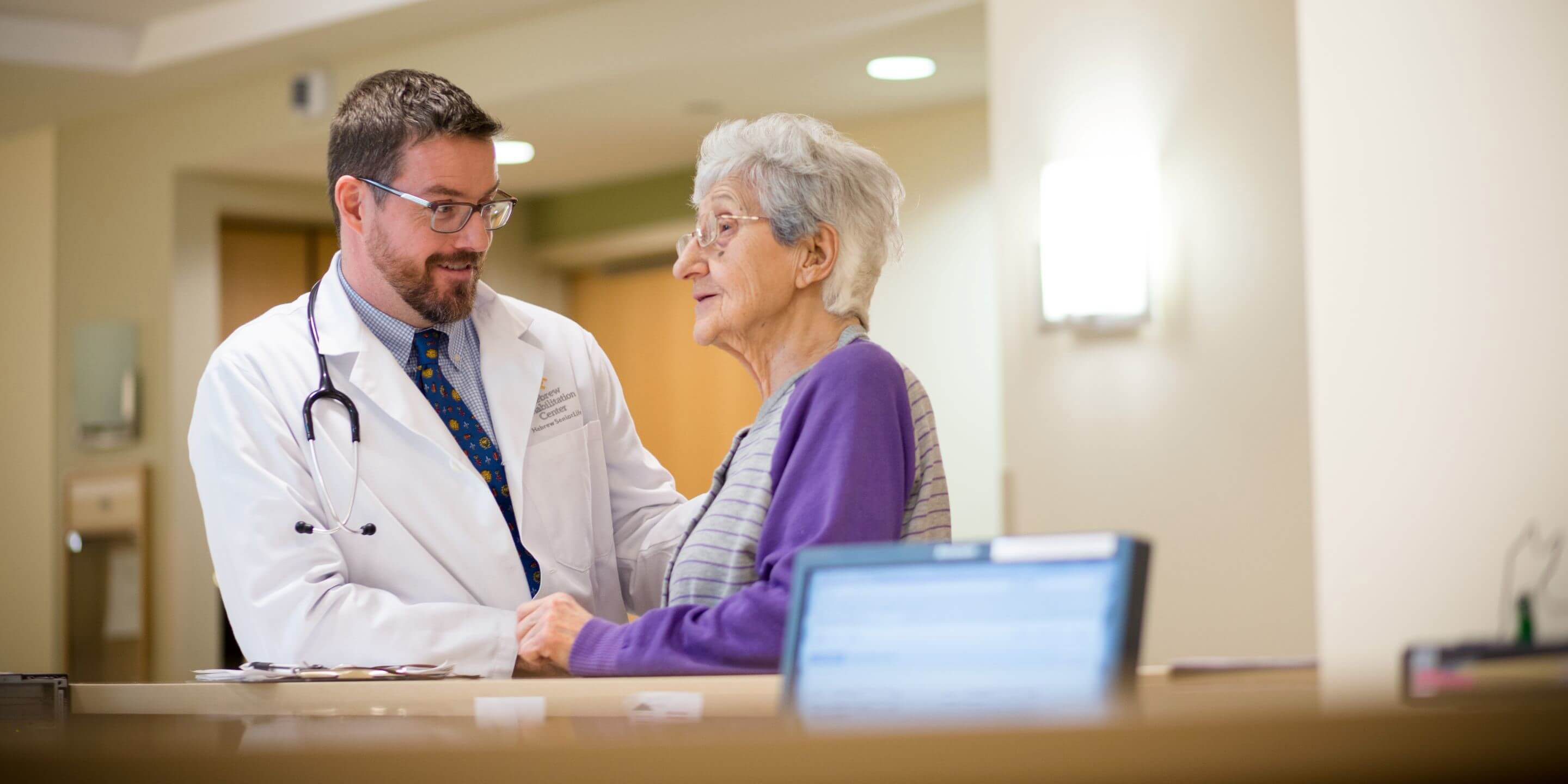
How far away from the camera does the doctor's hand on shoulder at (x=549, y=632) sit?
147 centimetres

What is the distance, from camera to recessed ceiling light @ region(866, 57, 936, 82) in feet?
14.8

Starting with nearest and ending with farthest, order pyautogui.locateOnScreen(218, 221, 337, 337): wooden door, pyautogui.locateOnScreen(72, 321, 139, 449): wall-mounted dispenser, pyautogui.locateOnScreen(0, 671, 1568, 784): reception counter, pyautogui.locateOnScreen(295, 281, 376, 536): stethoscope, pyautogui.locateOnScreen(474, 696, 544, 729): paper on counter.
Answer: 1. pyautogui.locateOnScreen(0, 671, 1568, 784): reception counter
2. pyautogui.locateOnScreen(474, 696, 544, 729): paper on counter
3. pyautogui.locateOnScreen(295, 281, 376, 536): stethoscope
4. pyautogui.locateOnScreen(72, 321, 139, 449): wall-mounted dispenser
5. pyautogui.locateOnScreen(218, 221, 337, 337): wooden door

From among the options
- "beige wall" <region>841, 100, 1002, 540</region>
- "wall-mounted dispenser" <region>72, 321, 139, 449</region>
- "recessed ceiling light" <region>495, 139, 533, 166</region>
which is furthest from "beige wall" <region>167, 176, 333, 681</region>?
"beige wall" <region>841, 100, 1002, 540</region>

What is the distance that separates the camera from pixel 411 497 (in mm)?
1885

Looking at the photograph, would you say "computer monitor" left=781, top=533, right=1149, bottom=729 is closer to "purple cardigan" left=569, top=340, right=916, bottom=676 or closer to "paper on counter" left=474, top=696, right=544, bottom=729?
"paper on counter" left=474, top=696, right=544, bottom=729

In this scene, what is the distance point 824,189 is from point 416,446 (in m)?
0.65

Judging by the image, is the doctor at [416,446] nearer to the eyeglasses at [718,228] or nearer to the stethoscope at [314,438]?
the stethoscope at [314,438]

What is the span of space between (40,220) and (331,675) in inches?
210

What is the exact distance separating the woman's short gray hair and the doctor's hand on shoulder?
0.46 meters

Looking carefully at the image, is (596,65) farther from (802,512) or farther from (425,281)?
(802,512)

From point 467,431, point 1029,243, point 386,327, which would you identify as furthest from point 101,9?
point 467,431

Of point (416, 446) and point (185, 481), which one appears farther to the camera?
point (185, 481)

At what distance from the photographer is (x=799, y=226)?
168 centimetres

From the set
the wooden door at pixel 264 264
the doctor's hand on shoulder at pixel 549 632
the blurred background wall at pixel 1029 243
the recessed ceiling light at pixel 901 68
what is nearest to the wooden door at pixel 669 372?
the blurred background wall at pixel 1029 243
